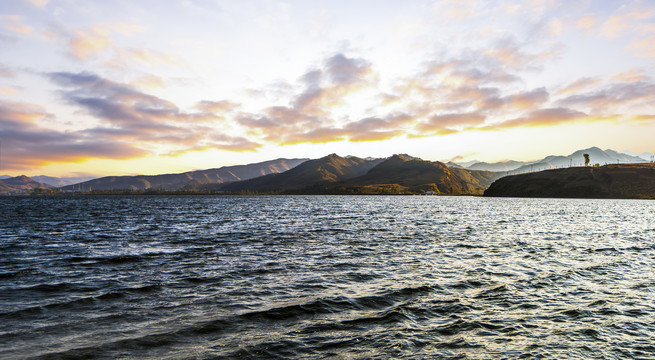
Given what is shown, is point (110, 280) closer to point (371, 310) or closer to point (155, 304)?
point (155, 304)

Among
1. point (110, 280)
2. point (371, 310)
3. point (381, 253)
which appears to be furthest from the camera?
point (381, 253)

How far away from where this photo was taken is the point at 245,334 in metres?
14.8

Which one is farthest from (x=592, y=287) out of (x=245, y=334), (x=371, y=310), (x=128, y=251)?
(x=128, y=251)

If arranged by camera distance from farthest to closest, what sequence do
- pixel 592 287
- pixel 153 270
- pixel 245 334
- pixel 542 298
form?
pixel 153 270 < pixel 592 287 < pixel 542 298 < pixel 245 334

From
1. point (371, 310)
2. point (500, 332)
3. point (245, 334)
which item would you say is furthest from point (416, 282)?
point (245, 334)

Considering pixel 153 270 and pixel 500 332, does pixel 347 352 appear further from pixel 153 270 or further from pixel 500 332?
pixel 153 270

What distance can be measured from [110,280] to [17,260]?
53.2 feet

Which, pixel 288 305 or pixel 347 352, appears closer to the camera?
pixel 347 352

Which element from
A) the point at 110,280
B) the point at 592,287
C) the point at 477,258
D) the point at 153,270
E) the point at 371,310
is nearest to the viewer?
the point at 371,310

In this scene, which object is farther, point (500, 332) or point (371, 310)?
point (371, 310)

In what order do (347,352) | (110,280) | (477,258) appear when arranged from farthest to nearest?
(477,258)
(110,280)
(347,352)

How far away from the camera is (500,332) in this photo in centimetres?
1520

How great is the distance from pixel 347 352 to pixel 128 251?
3303 cm

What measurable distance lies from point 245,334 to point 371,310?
257 inches
